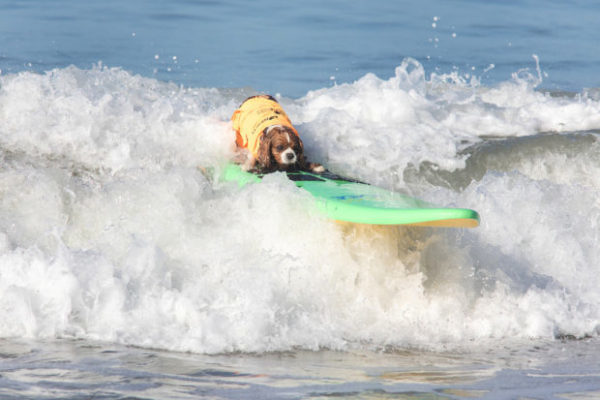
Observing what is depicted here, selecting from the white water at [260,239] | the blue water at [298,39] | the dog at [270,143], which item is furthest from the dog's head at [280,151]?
the blue water at [298,39]

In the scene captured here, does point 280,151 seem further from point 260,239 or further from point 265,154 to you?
point 260,239

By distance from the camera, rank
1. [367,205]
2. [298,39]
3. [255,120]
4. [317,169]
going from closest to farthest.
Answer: [367,205] → [317,169] → [255,120] → [298,39]

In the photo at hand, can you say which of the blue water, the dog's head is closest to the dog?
the dog's head

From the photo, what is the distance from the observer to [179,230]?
5.87 metres

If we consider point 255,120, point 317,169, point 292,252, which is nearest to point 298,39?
point 255,120

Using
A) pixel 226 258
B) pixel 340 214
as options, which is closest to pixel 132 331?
pixel 226 258

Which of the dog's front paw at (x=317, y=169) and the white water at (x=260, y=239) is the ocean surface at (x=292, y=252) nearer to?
the white water at (x=260, y=239)

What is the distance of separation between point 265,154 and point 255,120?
67cm

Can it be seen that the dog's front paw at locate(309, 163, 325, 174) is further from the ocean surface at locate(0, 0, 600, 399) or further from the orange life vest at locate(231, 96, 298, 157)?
the ocean surface at locate(0, 0, 600, 399)

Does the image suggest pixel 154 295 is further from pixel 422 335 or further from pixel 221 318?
pixel 422 335

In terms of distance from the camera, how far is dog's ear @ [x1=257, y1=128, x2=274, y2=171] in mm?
6875

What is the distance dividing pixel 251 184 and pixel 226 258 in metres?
0.92

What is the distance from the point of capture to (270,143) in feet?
22.7

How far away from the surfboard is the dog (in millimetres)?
168
